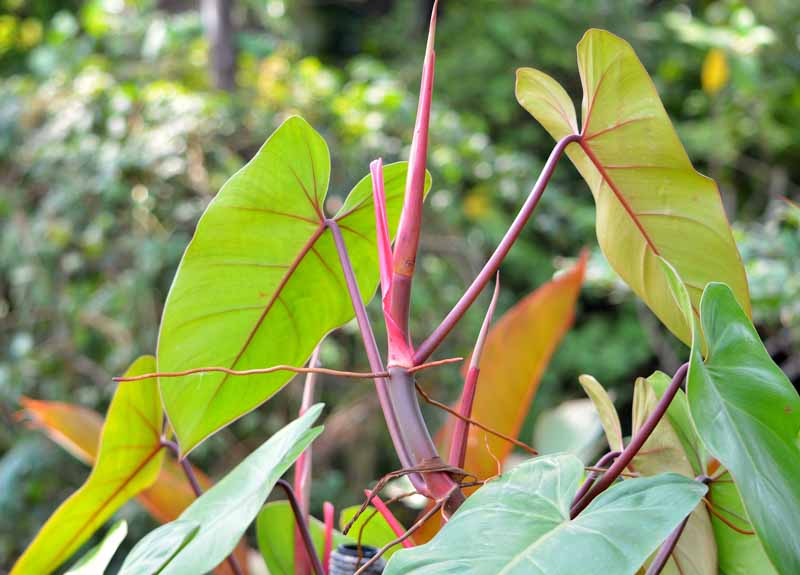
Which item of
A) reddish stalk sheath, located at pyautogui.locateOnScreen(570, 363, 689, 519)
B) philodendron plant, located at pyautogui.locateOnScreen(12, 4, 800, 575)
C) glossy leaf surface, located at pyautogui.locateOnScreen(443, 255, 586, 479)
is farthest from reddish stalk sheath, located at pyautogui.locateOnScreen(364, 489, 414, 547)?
glossy leaf surface, located at pyautogui.locateOnScreen(443, 255, 586, 479)

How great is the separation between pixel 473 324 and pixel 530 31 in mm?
2530

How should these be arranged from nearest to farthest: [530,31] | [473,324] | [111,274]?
[111,274]
[473,324]
[530,31]

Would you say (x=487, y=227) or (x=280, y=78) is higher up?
(x=280, y=78)

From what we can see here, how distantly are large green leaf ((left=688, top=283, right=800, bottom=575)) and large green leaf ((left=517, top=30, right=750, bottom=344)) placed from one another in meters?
0.13

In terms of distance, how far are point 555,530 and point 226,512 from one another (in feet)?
0.60

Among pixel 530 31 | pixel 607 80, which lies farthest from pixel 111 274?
pixel 530 31

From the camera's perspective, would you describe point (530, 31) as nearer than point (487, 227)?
No

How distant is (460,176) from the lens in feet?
8.41

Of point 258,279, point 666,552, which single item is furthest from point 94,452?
point 666,552

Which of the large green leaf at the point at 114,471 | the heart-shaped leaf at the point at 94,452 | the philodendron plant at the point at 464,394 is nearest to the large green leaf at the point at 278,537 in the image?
the philodendron plant at the point at 464,394

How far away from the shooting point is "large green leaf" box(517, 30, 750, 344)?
21.9 inches

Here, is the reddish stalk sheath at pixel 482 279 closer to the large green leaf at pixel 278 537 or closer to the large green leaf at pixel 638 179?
the large green leaf at pixel 638 179

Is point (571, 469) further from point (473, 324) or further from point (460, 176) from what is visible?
point (460, 176)

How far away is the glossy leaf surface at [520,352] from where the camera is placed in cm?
80
